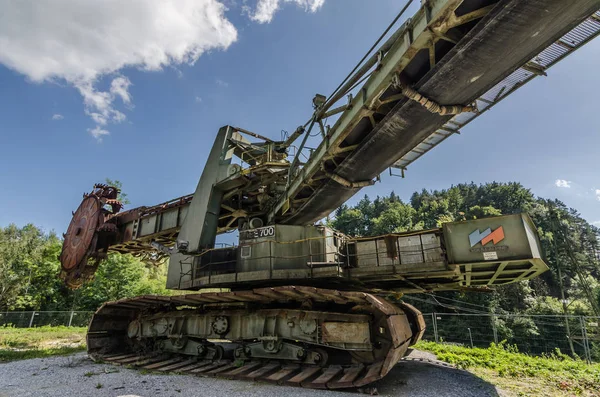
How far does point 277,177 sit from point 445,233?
5027mm

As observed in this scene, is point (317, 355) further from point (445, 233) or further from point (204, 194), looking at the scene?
point (204, 194)

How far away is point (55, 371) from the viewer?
22.9ft

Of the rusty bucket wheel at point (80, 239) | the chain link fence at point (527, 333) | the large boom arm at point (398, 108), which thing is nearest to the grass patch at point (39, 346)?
the rusty bucket wheel at point (80, 239)

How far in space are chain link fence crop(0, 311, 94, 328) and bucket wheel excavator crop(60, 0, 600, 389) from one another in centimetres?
1787

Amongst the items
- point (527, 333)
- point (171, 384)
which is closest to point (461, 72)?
point (171, 384)

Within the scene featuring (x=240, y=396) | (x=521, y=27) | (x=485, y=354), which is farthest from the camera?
(x=485, y=354)

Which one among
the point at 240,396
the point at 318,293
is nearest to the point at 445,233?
the point at 318,293

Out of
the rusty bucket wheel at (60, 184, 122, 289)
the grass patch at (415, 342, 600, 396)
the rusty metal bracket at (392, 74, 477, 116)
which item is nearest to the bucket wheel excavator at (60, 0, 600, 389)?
the rusty metal bracket at (392, 74, 477, 116)

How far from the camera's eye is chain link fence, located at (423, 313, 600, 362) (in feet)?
44.6

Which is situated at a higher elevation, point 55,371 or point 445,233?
point 445,233

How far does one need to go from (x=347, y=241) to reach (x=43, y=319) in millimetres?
25714

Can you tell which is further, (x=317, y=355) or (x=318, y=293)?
(x=317, y=355)

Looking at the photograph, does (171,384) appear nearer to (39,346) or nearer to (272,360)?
(272,360)

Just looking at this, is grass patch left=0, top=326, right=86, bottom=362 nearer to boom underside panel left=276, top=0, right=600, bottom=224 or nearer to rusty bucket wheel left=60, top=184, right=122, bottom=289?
rusty bucket wheel left=60, top=184, right=122, bottom=289
